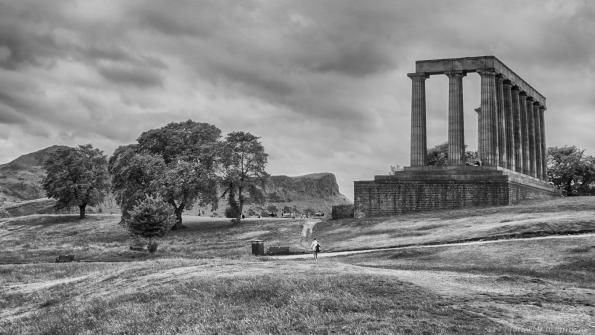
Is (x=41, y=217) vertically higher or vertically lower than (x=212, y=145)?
lower

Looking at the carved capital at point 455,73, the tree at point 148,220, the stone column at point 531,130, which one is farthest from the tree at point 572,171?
the tree at point 148,220

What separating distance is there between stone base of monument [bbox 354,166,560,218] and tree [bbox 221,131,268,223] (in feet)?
71.2

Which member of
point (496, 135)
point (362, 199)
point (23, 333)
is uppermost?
point (496, 135)

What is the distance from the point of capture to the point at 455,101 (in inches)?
3105

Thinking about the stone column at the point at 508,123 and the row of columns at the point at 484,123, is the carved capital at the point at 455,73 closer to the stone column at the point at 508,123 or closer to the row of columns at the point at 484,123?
the row of columns at the point at 484,123

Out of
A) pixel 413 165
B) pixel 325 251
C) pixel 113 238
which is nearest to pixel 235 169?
pixel 113 238

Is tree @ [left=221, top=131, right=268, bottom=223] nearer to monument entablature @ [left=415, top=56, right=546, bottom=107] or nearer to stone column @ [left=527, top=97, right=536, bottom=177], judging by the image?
monument entablature @ [left=415, top=56, right=546, bottom=107]

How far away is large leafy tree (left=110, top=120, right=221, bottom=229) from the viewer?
9138cm

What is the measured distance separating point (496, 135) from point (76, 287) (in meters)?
59.1

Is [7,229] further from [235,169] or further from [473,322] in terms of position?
[473,322]

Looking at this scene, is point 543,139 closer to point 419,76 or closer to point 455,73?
point 455,73

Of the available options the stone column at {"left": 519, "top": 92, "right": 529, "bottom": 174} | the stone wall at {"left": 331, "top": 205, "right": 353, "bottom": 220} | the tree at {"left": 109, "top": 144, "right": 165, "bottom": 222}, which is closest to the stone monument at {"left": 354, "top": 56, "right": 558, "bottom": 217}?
the stone wall at {"left": 331, "top": 205, "right": 353, "bottom": 220}

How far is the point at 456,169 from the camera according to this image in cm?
7750

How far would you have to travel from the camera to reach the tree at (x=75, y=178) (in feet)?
369
